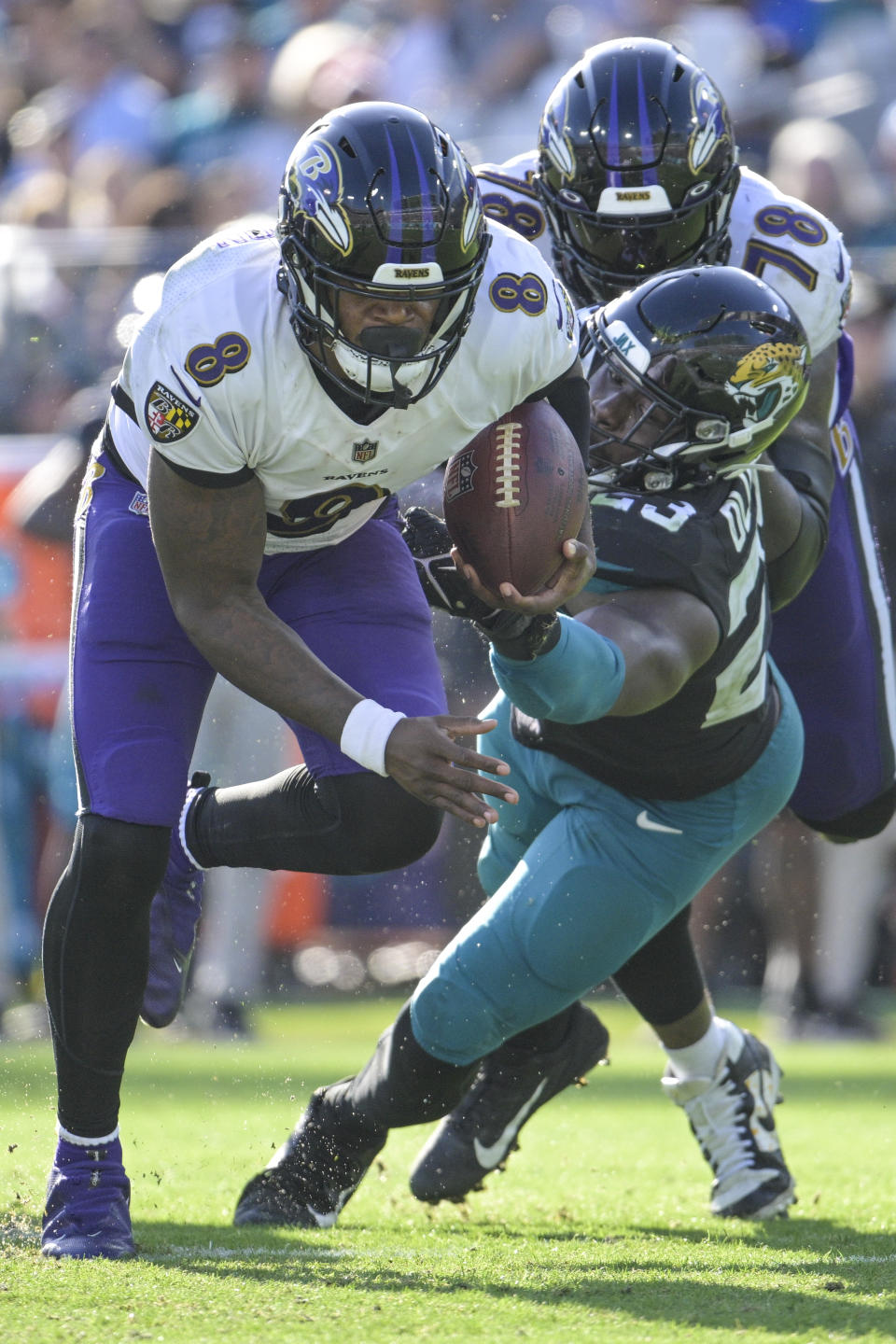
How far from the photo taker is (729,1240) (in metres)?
3.58

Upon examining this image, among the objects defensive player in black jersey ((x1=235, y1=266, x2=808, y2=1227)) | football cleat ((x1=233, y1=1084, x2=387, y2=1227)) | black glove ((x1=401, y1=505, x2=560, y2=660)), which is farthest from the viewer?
football cleat ((x1=233, y1=1084, x2=387, y2=1227))

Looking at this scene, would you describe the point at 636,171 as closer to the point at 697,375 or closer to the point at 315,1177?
the point at 697,375

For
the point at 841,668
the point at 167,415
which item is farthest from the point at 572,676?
the point at 841,668

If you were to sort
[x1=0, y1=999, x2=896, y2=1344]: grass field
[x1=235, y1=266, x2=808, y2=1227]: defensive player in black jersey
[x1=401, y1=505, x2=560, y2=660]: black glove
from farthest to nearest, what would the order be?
[x1=235, y1=266, x2=808, y2=1227]: defensive player in black jersey < [x1=401, y1=505, x2=560, y2=660]: black glove < [x1=0, y1=999, x2=896, y2=1344]: grass field

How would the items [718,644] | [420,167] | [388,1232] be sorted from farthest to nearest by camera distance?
[388,1232], [718,644], [420,167]

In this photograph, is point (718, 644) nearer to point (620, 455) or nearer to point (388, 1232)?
point (620, 455)

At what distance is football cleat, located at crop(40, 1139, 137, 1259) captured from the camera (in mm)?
3244

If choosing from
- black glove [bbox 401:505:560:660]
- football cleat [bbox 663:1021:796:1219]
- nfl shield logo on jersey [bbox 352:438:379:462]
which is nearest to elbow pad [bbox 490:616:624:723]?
black glove [bbox 401:505:560:660]

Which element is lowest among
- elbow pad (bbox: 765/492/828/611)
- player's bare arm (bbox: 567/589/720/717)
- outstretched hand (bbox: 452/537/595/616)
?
elbow pad (bbox: 765/492/828/611)

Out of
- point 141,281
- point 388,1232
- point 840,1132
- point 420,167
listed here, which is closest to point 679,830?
point 388,1232

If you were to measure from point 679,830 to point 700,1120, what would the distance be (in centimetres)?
81

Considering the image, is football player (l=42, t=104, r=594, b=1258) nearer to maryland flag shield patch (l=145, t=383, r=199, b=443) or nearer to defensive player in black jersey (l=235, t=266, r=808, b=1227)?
maryland flag shield patch (l=145, t=383, r=199, b=443)

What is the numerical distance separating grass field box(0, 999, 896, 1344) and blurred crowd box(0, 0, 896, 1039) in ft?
3.75

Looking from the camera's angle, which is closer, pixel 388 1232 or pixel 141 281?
pixel 388 1232
